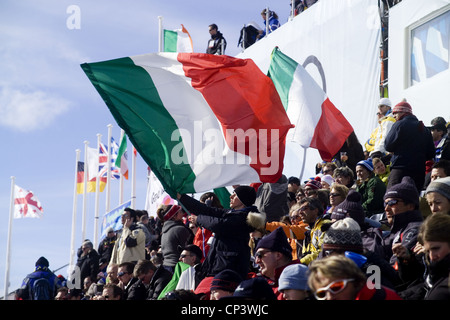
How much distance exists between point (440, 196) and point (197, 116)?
3.74 metres

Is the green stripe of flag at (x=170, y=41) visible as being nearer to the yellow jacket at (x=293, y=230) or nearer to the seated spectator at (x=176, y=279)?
the seated spectator at (x=176, y=279)

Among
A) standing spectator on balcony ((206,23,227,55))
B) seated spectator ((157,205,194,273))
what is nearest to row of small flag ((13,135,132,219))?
standing spectator on balcony ((206,23,227,55))

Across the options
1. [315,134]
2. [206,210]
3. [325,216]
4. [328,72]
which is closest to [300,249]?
[325,216]

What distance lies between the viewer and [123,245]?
11602mm

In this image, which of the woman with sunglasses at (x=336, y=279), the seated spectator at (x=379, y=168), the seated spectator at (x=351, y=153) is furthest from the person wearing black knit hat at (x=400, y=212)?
the seated spectator at (x=351, y=153)

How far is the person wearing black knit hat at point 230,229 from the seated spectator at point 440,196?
179cm

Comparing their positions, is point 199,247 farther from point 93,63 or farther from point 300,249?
point 93,63

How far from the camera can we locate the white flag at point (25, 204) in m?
26.1

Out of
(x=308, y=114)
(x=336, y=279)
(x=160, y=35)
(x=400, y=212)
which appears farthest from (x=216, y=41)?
(x=336, y=279)

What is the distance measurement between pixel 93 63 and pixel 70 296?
5.06 metres

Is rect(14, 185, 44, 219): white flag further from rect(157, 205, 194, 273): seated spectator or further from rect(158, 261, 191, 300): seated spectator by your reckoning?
rect(158, 261, 191, 300): seated spectator

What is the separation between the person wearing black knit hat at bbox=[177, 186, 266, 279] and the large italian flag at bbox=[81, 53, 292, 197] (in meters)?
0.82

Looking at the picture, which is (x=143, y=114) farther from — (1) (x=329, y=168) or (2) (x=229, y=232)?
(1) (x=329, y=168)
